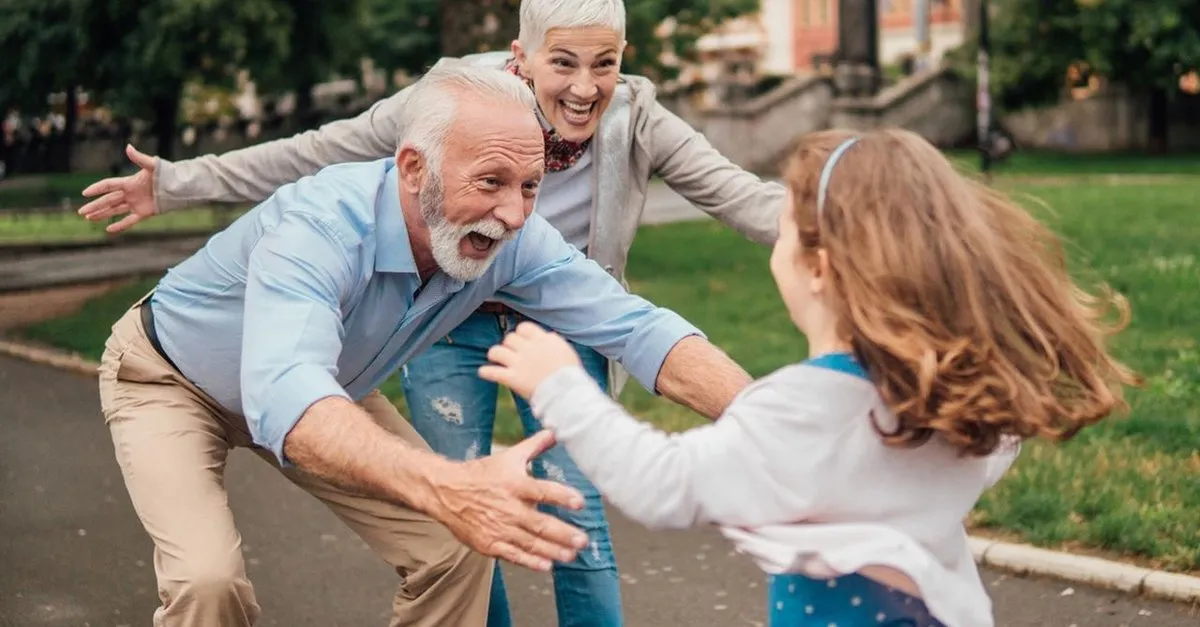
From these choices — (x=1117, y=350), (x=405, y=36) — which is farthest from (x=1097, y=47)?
(x=1117, y=350)

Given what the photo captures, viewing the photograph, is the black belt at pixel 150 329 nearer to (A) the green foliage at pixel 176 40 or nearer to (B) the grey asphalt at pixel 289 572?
(B) the grey asphalt at pixel 289 572

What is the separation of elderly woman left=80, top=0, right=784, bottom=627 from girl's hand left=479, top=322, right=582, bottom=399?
149 cm

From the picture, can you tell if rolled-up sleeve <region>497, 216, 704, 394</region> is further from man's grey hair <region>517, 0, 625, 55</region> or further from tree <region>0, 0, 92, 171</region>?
tree <region>0, 0, 92, 171</region>

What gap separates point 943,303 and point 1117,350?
6.91 m

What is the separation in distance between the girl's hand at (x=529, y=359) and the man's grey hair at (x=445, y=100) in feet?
2.58

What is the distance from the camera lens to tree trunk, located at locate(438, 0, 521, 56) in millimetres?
14859

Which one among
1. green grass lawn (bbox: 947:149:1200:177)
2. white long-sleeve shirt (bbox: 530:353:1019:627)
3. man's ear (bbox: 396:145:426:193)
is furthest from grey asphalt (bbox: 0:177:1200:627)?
green grass lawn (bbox: 947:149:1200:177)

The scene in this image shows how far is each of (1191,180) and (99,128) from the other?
3008cm

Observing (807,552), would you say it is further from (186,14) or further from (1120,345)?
(186,14)

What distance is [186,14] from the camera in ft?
52.7

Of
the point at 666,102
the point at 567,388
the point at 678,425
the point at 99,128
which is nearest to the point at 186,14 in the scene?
the point at 678,425

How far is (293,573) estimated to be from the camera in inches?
238

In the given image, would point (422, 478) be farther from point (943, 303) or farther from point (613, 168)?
point (613, 168)

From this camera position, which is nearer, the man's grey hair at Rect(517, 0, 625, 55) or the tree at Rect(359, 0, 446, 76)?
the man's grey hair at Rect(517, 0, 625, 55)
